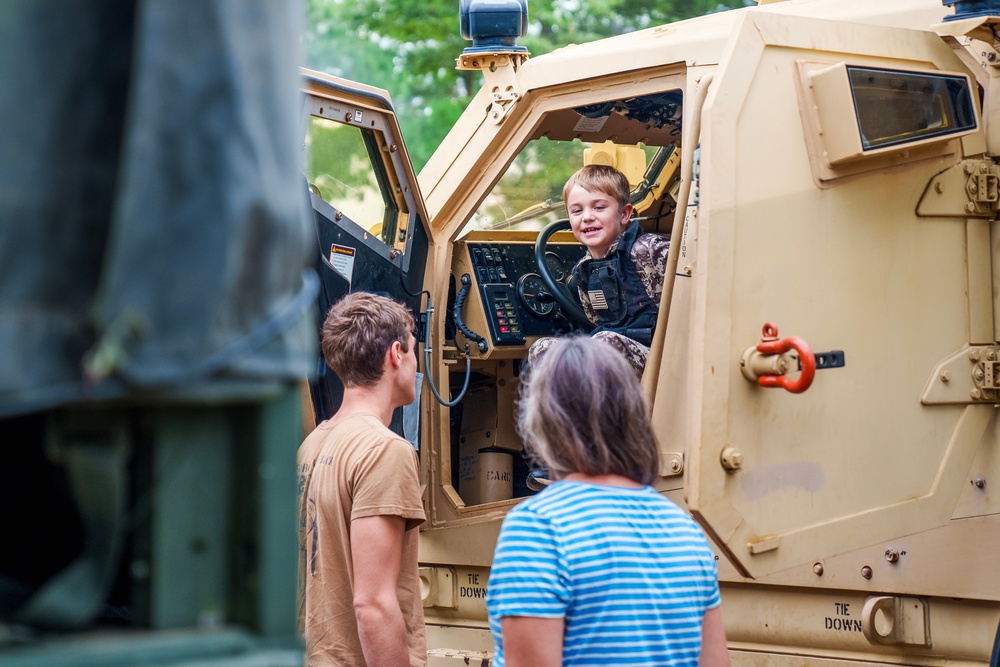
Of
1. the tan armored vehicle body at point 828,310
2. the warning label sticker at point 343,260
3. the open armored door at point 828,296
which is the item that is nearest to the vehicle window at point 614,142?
the tan armored vehicle body at point 828,310

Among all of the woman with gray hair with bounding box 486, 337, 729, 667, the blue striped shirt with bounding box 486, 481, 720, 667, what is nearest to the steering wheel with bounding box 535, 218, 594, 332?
the woman with gray hair with bounding box 486, 337, 729, 667

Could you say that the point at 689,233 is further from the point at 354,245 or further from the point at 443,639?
the point at 443,639

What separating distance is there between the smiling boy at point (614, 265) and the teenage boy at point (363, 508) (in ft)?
4.44

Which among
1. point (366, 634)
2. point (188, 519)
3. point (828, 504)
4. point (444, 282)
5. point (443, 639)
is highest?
point (444, 282)

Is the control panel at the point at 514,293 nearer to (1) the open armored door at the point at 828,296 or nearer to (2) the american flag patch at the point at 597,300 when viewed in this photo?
(2) the american flag patch at the point at 597,300

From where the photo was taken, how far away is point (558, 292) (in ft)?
17.2

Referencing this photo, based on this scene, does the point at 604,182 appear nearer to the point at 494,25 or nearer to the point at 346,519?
the point at 494,25

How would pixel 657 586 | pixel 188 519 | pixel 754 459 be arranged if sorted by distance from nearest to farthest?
pixel 188 519, pixel 657 586, pixel 754 459

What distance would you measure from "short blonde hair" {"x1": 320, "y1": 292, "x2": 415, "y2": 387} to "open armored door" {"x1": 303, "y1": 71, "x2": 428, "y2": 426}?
915mm

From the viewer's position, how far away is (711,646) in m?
2.36

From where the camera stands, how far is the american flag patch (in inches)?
193

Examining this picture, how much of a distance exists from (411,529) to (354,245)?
1568 mm

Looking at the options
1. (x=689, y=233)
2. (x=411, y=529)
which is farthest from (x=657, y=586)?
(x=689, y=233)

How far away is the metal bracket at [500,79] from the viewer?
486 cm
